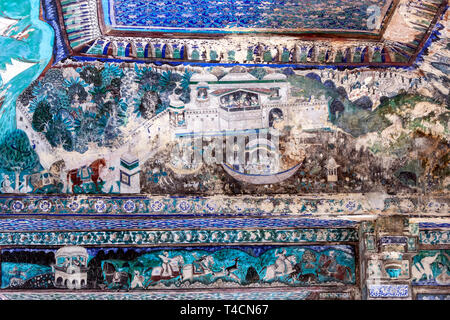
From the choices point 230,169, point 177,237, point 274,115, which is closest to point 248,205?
point 230,169

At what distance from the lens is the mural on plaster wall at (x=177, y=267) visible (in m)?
5.57

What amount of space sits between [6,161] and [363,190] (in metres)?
3.45

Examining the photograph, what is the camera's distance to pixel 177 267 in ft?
18.5

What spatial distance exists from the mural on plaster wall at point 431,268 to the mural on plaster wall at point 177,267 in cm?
63

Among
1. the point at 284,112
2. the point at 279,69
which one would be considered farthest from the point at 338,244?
the point at 279,69

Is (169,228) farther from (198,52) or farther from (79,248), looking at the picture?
(198,52)

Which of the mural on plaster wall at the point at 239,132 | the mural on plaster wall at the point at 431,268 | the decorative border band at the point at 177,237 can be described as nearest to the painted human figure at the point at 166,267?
the decorative border band at the point at 177,237

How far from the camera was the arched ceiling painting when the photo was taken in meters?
5.45

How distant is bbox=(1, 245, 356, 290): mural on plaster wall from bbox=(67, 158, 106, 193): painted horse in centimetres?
66

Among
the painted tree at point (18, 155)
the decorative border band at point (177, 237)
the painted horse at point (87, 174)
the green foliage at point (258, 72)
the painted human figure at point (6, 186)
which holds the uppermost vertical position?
the green foliage at point (258, 72)

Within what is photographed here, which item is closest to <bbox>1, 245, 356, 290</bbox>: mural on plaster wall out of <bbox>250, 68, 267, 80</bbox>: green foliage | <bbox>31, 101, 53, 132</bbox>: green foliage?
<bbox>31, 101, 53, 132</bbox>: green foliage

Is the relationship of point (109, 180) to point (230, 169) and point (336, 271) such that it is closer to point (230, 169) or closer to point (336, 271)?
point (230, 169)

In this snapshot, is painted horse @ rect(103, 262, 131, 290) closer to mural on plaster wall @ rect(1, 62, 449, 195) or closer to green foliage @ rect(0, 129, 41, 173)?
mural on plaster wall @ rect(1, 62, 449, 195)

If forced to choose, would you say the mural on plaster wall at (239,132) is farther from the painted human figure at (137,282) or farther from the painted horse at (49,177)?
the painted human figure at (137,282)
